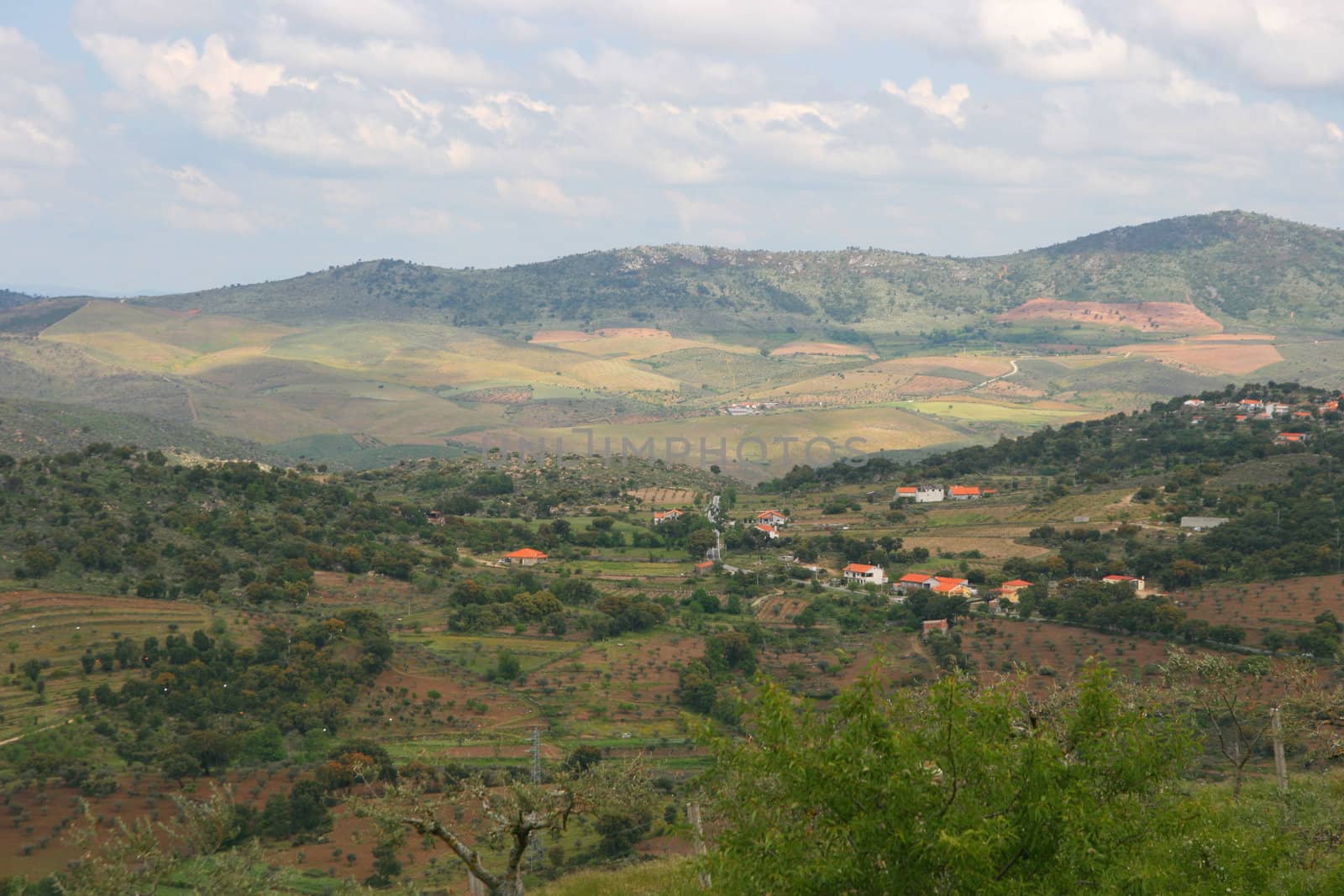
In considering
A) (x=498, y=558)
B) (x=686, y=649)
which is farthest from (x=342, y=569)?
(x=686, y=649)

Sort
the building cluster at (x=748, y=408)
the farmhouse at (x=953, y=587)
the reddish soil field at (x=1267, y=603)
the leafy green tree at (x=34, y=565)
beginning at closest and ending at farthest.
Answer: the reddish soil field at (x=1267, y=603) → the leafy green tree at (x=34, y=565) → the farmhouse at (x=953, y=587) → the building cluster at (x=748, y=408)

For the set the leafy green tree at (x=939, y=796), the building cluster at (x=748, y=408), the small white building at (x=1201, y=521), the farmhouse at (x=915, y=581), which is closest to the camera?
the leafy green tree at (x=939, y=796)

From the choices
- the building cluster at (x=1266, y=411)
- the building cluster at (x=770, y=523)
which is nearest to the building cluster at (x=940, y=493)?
the building cluster at (x=770, y=523)

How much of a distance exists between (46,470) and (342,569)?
1943cm

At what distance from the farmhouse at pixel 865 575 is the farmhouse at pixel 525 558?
732 inches

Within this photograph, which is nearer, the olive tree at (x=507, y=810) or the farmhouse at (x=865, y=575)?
the olive tree at (x=507, y=810)

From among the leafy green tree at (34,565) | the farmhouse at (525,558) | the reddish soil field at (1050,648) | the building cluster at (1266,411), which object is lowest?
the reddish soil field at (1050,648)

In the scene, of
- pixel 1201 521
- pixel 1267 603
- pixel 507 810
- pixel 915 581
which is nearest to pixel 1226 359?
pixel 1201 521

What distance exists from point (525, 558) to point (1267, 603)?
1595 inches

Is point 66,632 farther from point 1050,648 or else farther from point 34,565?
point 1050,648

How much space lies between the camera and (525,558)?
73.9m

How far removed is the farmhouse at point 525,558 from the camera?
240ft

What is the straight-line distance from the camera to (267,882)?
54.0ft

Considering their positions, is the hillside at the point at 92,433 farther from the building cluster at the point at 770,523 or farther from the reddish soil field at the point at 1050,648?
the reddish soil field at the point at 1050,648
